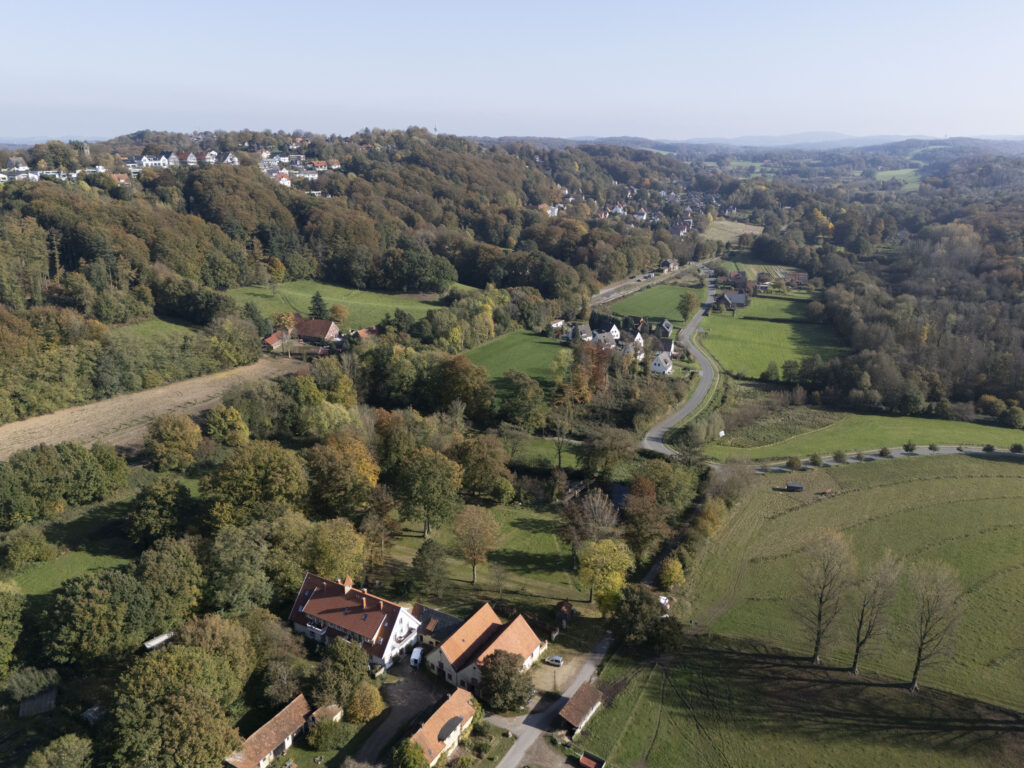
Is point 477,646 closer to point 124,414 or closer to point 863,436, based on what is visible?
point 124,414

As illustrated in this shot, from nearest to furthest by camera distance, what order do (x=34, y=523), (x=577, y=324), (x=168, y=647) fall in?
(x=168, y=647) → (x=34, y=523) → (x=577, y=324)

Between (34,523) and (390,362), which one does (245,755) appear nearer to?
(34,523)

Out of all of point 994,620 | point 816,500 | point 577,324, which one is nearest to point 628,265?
point 577,324

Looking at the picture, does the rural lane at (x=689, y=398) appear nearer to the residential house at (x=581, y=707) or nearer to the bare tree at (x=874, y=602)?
the bare tree at (x=874, y=602)

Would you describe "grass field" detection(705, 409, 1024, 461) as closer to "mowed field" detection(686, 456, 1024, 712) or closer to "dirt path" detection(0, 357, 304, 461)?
"mowed field" detection(686, 456, 1024, 712)

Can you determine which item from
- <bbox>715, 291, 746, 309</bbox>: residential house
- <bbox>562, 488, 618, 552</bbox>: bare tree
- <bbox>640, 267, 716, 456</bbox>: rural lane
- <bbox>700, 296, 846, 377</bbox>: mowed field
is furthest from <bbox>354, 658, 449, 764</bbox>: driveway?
<bbox>715, 291, 746, 309</bbox>: residential house

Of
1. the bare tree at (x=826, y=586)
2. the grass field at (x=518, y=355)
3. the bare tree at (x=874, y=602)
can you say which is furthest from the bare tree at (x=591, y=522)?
the grass field at (x=518, y=355)

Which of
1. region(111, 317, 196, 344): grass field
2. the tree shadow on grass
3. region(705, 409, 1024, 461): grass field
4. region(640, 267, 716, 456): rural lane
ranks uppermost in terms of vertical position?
region(111, 317, 196, 344): grass field
